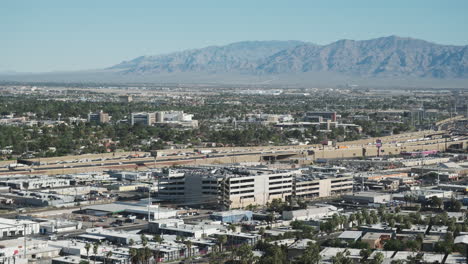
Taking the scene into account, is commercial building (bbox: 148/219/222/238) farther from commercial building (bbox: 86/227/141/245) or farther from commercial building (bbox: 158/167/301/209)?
commercial building (bbox: 158/167/301/209)

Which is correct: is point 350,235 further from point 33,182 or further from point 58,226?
point 33,182

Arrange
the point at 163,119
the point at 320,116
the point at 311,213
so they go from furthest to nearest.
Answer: the point at 320,116 → the point at 163,119 → the point at 311,213

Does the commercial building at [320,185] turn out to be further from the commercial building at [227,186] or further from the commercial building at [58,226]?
the commercial building at [58,226]

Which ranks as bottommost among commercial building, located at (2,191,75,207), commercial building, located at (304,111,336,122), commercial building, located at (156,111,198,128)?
commercial building, located at (304,111,336,122)

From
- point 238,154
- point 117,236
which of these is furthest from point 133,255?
point 238,154

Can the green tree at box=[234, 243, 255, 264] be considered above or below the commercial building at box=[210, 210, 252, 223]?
above

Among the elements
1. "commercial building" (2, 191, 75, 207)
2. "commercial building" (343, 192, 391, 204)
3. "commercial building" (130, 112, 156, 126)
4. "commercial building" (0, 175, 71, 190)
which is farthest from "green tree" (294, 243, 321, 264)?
"commercial building" (130, 112, 156, 126)

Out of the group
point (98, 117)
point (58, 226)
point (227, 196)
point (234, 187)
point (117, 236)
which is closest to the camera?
point (117, 236)

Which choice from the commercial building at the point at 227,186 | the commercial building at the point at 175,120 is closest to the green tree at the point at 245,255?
the commercial building at the point at 227,186

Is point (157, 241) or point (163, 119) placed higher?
point (157, 241)

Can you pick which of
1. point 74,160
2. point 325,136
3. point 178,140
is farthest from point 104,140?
point 325,136
